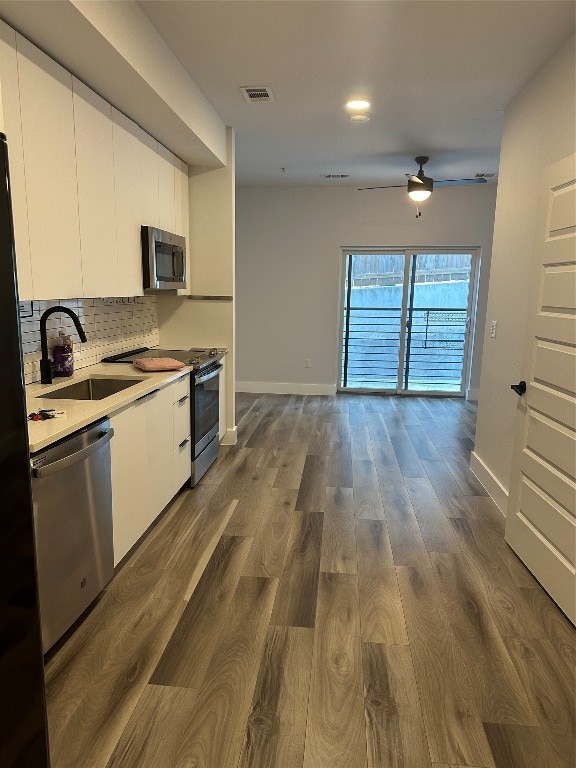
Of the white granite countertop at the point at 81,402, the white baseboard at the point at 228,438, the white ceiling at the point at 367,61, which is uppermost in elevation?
the white ceiling at the point at 367,61

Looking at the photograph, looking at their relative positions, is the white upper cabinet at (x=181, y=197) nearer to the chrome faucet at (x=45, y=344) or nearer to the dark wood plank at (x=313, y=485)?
the chrome faucet at (x=45, y=344)

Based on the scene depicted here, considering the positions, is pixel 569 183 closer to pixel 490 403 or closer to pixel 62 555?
pixel 490 403

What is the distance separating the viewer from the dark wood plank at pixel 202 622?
1.88 metres

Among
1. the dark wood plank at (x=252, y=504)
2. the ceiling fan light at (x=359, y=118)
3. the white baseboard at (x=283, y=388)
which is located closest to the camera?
the dark wood plank at (x=252, y=504)

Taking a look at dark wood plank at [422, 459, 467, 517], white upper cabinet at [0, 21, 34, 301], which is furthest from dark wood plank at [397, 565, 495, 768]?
white upper cabinet at [0, 21, 34, 301]

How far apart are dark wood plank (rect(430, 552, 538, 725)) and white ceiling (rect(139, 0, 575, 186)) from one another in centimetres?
281

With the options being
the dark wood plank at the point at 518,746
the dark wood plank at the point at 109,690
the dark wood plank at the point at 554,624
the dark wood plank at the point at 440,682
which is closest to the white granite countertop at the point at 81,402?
the dark wood plank at the point at 109,690

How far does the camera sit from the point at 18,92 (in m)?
2.01

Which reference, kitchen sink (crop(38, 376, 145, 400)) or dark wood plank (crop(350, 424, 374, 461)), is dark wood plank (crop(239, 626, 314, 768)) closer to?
kitchen sink (crop(38, 376, 145, 400))

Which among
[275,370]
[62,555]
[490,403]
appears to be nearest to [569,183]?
[490,403]

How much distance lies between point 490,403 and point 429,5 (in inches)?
98.4

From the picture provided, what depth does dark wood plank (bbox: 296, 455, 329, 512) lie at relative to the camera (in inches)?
134

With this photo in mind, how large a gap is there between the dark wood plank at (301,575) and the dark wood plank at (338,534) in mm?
45

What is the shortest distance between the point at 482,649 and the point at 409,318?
17.7 feet
